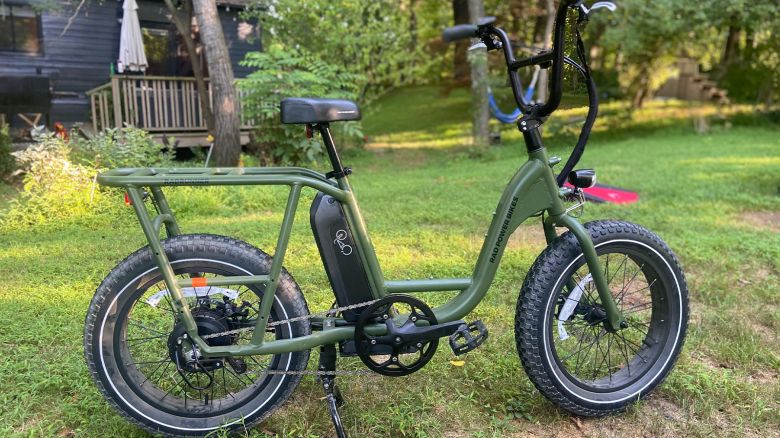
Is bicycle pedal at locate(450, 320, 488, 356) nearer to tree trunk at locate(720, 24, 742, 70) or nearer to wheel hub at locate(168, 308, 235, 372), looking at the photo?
wheel hub at locate(168, 308, 235, 372)

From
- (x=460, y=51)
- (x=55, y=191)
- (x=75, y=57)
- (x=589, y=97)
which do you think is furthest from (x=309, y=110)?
(x=460, y=51)

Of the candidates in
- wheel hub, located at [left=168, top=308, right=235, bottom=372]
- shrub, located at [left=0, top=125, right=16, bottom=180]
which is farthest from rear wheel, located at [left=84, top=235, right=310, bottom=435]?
shrub, located at [left=0, top=125, right=16, bottom=180]

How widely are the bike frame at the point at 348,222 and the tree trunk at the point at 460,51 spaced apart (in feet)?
48.4

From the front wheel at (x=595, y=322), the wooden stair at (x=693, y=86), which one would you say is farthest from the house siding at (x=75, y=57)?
the wooden stair at (x=693, y=86)

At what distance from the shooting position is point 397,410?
233cm

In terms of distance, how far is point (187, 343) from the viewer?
6.85ft

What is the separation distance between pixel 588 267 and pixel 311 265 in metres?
2.22

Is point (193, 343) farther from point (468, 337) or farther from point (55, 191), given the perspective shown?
point (55, 191)

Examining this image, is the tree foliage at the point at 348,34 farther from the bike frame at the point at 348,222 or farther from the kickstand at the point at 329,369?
the kickstand at the point at 329,369

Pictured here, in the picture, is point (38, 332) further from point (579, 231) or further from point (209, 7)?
point (209, 7)

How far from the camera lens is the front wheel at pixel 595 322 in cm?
223

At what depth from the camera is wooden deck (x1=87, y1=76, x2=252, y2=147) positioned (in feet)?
30.0

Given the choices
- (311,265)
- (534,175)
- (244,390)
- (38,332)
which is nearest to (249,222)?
(311,265)

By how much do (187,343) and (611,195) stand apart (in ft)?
16.7
